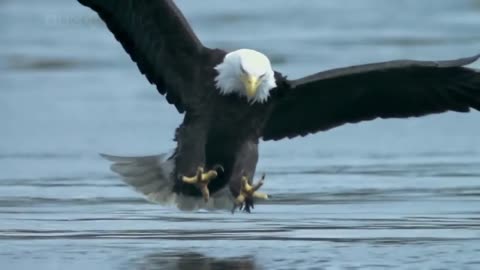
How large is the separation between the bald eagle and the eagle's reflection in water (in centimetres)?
77

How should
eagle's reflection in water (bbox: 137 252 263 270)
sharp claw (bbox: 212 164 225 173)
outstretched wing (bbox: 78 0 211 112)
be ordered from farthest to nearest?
outstretched wing (bbox: 78 0 211 112)
sharp claw (bbox: 212 164 225 173)
eagle's reflection in water (bbox: 137 252 263 270)

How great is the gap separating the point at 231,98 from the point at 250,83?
0.27m

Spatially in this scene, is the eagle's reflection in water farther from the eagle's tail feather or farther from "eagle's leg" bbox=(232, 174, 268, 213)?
the eagle's tail feather

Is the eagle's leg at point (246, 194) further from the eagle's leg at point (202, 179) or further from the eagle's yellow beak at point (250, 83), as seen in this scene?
the eagle's yellow beak at point (250, 83)

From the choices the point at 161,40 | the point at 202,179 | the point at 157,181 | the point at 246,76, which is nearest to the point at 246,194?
the point at 202,179

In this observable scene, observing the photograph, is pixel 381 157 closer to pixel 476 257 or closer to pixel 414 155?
pixel 414 155

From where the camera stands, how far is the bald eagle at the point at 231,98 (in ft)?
32.2

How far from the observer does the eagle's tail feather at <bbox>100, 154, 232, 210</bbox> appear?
1022cm

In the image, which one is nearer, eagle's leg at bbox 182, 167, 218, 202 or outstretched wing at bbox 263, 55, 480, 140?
eagle's leg at bbox 182, 167, 218, 202

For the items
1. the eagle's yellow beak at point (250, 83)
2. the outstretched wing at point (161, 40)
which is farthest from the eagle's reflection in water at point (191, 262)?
the outstretched wing at point (161, 40)

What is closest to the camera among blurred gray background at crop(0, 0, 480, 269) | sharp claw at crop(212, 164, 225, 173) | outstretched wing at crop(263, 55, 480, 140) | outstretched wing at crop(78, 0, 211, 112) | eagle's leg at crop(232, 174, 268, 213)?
blurred gray background at crop(0, 0, 480, 269)

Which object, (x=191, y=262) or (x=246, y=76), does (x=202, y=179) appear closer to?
(x=246, y=76)

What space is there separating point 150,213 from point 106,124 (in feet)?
12.2

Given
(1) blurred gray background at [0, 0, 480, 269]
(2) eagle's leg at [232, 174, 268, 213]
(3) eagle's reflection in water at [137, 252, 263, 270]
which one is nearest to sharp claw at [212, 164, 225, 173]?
(2) eagle's leg at [232, 174, 268, 213]
